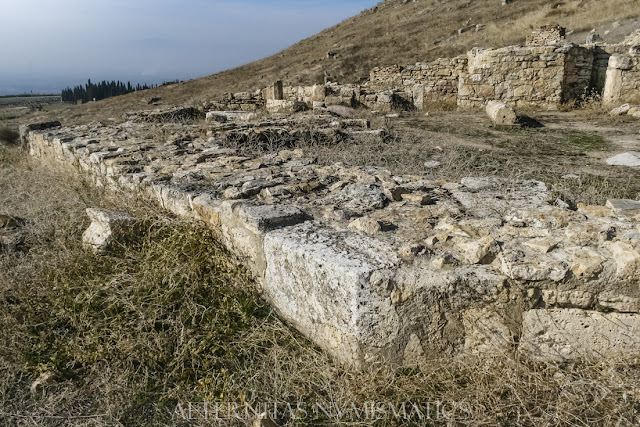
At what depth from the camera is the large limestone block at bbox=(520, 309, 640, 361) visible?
1.97 m

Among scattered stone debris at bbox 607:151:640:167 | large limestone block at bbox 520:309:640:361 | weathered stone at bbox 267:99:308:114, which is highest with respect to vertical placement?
weathered stone at bbox 267:99:308:114

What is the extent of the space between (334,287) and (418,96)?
962 cm

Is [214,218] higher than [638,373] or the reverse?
higher

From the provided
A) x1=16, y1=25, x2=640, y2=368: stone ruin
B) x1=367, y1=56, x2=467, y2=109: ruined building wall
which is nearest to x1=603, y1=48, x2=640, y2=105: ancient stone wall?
x1=367, y1=56, x2=467, y2=109: ruined building wall

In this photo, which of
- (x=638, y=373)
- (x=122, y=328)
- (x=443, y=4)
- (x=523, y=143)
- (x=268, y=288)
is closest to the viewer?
(x=638, y=373)

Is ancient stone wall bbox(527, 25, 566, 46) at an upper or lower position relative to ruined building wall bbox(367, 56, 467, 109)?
upper

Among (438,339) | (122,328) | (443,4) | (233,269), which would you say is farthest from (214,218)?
Answer: (443,4)

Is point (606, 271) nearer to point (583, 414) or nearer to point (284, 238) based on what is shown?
point (583, 414)

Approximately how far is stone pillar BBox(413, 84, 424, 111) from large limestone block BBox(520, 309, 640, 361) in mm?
9407

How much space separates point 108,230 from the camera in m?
3.12

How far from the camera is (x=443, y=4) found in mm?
31734

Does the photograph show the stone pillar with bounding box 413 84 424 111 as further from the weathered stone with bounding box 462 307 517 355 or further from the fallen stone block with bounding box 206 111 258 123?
the weathered stone with bounding box 462 307 517 355

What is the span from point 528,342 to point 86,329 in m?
2.35

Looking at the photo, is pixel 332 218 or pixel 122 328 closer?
pixel 122 328
